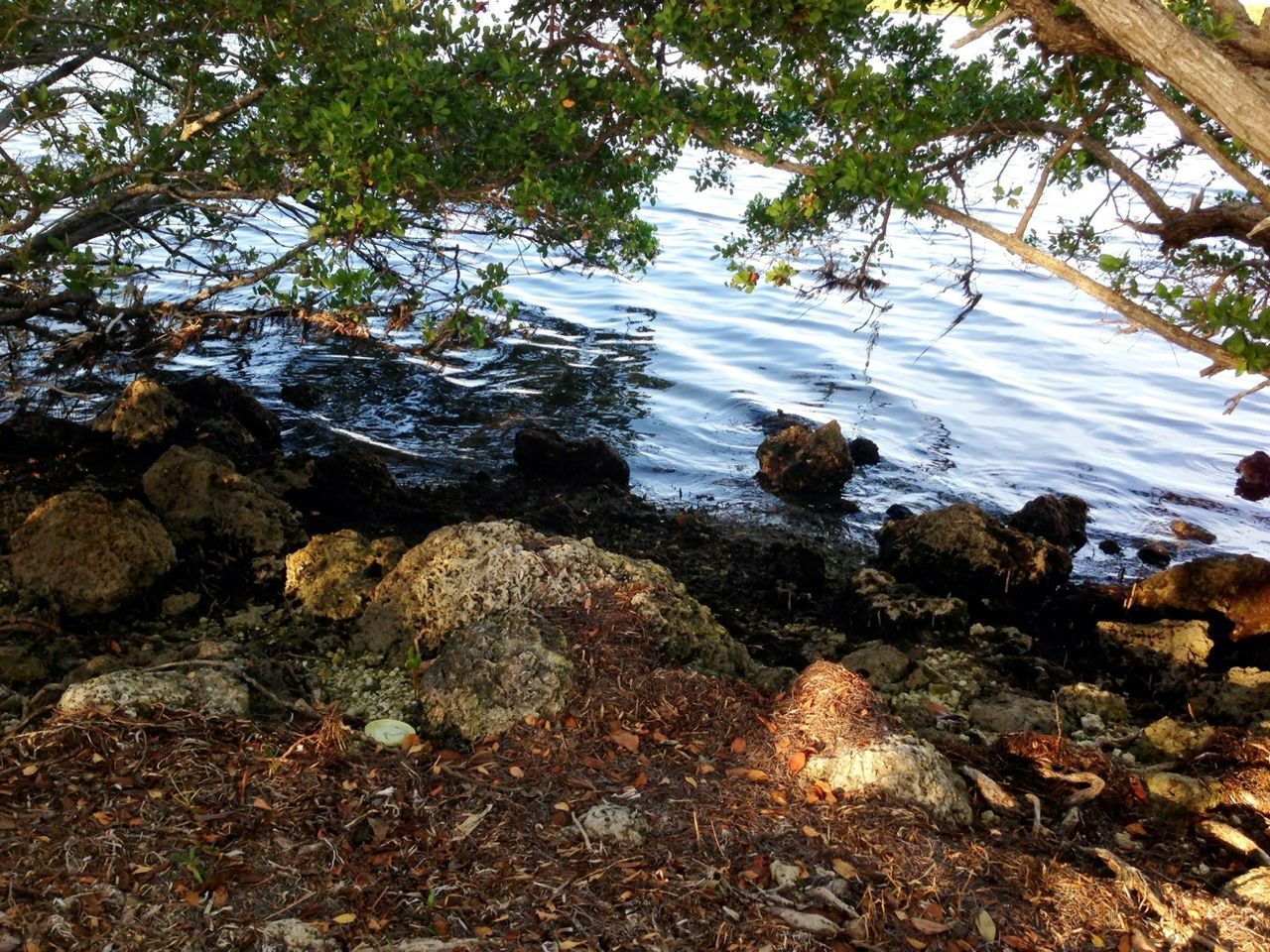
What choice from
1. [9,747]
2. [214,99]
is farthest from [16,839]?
[214,99]

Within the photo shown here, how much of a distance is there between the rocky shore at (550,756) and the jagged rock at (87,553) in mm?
23

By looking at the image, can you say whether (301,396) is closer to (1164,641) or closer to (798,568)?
(798,568)

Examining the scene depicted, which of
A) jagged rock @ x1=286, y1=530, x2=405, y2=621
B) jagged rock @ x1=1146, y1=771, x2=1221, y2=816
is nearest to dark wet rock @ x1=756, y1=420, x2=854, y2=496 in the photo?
jagged rock @ x1=286, y1=530, x2=405, y2=621

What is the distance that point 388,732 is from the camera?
4.48 metres

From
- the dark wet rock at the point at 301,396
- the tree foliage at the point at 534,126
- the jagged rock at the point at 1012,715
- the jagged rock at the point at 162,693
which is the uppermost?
the tree foliage at the point at 534,126

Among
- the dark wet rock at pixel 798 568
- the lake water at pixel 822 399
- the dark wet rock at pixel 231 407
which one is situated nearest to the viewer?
the dark wet rock at pixel 798 568

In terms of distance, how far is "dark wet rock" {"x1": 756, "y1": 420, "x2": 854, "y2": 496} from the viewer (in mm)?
11188

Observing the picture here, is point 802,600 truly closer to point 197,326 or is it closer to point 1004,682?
point 1004,682

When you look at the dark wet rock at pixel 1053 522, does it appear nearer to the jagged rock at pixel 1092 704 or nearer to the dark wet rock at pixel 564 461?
the jagged rock at pixel 1092 704

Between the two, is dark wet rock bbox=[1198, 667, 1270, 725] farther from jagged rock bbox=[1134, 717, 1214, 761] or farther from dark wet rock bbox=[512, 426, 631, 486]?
dark wet rock bbox=[512, 426, 631, 486]

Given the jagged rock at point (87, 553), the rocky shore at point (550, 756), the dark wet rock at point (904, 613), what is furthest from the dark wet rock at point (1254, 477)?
the jagged rock at point (87, 553)

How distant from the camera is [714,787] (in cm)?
409

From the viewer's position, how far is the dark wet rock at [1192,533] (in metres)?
11.1

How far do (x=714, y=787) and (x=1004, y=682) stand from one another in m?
3.70
